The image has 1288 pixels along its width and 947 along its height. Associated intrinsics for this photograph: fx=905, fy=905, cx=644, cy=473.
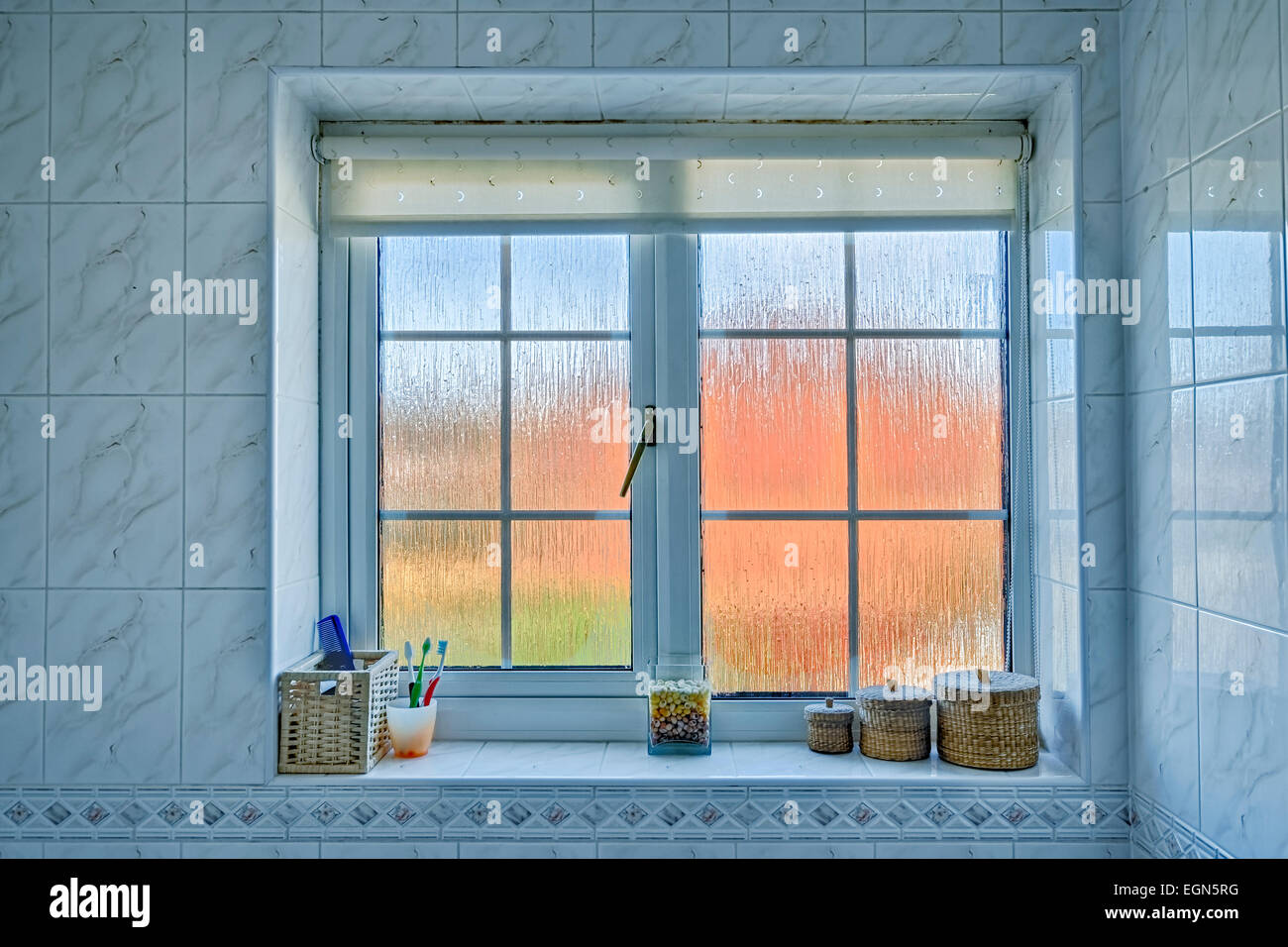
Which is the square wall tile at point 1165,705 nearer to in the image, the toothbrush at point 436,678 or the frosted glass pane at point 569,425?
the frosted glass pane at point 569,425

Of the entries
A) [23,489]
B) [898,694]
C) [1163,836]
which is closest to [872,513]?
[898,694]

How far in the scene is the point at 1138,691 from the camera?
136cm

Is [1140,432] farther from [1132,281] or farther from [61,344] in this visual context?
[61,344]

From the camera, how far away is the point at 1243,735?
109cm

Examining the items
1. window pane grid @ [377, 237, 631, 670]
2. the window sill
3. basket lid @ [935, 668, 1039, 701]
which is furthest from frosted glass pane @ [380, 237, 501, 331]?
basket lid @ [935, 668, 1039, 701]

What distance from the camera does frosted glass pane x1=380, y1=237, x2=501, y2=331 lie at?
5.37ft

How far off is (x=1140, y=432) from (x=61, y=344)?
1666 millimetres

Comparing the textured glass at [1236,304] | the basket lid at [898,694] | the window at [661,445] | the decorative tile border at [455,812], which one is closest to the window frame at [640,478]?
the window at [661,445]

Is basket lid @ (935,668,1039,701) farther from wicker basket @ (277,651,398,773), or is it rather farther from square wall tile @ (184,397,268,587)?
square wall tile @ (184,397,268,587)

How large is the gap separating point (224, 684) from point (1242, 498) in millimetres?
1445

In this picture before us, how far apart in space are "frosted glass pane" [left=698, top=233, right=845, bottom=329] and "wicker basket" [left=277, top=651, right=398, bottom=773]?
34.4 inches

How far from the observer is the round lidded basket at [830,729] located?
1524 millimetres
